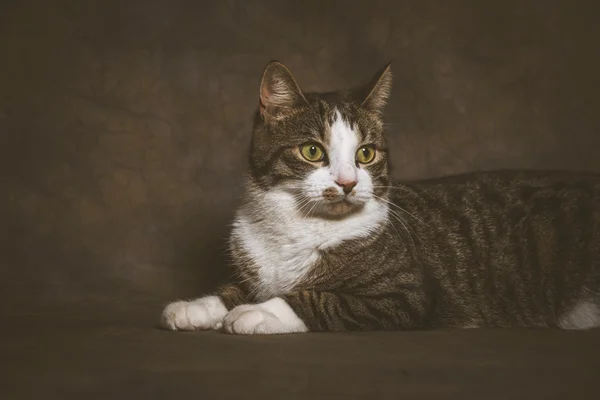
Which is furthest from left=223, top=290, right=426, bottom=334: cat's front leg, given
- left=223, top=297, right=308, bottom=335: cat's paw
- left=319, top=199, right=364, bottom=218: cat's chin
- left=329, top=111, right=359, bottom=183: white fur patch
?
left=329, top=111, right=359, bottom=183: white fur patch

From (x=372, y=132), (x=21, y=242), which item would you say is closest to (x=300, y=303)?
(x=372, y=132)

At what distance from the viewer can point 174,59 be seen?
4211mm

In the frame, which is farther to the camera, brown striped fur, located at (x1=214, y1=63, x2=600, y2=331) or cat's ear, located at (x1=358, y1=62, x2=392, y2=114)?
cat's ear, located at (x1=358, y1=62, x2=392, y2=114)

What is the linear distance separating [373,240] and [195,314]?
767 millimetres

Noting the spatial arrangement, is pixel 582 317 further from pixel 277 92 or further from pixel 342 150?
pixel 277 92

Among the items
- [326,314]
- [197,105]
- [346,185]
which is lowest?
[326,314]

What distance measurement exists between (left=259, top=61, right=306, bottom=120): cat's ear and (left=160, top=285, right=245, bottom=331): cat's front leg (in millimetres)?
786

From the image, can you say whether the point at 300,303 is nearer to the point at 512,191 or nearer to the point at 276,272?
the point at 276,272

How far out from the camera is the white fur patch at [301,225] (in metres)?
3.14

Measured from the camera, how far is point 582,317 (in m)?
3.33

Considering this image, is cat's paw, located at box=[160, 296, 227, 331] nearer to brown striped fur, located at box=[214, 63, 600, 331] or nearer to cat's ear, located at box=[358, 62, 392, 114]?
brown striped fur, located at box=[214, 63, 600, 331]

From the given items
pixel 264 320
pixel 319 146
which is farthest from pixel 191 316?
pixel 319 146

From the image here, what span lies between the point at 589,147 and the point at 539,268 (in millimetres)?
1115

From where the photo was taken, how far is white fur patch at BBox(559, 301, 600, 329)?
10.9 ft
